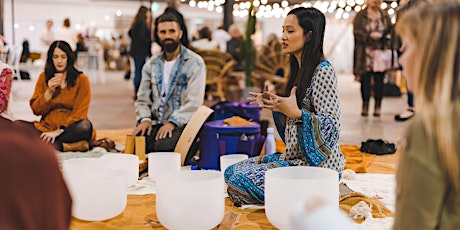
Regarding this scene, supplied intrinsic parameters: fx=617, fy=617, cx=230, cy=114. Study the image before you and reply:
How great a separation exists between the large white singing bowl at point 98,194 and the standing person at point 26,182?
52.0 inches

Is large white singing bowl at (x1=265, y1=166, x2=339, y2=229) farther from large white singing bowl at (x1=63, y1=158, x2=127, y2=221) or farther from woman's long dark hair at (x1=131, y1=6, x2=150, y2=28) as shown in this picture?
woman's long dark hair at (x1=131, y1=6, x2=150, y2=28)

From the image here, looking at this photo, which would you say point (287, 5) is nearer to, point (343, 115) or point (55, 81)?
point (343, 115)

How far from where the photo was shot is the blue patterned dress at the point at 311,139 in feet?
8.97

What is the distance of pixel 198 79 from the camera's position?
414 cm

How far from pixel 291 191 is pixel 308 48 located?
87 cm

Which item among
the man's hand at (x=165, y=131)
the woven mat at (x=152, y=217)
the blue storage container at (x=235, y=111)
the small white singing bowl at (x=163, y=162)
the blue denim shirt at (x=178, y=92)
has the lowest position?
the woven mat at (x=152, y=217)

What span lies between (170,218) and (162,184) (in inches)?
5.4

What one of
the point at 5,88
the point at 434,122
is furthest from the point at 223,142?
the point at 434,122

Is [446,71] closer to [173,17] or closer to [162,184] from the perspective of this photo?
[162,184]

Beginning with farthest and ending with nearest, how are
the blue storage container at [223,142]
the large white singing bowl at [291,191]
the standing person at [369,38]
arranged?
the standing person at [369,38] < the blue storage container at [223,142] < the large white singing bowl at [291,191]

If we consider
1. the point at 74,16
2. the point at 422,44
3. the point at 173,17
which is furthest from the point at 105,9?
the point at 422,44

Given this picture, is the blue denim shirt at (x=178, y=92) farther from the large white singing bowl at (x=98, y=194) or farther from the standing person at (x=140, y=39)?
the standing person at (x=140, y=39)

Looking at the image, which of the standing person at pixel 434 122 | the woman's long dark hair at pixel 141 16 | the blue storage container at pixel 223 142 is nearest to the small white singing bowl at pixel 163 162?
the blue storage container at pixel 223 142

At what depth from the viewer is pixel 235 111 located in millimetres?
4355
